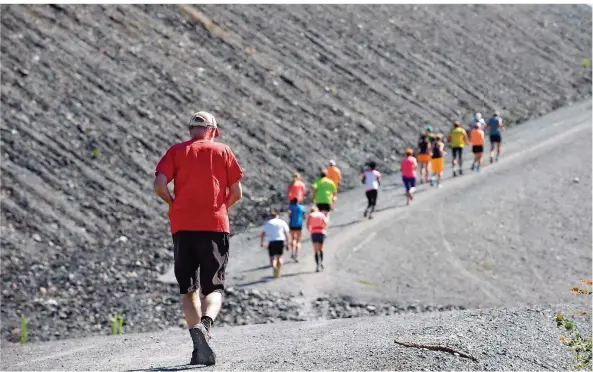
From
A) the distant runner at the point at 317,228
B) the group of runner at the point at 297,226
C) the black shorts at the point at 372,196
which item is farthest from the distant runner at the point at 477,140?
the distant runner at the point at 317,228

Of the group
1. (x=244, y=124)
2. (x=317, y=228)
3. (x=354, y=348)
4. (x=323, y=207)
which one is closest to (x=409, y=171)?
(x=323, y=207)

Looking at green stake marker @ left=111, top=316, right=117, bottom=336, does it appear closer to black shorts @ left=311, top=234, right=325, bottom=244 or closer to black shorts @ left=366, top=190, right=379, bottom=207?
black shorts @ left=311, top=234, right=325, bottom=244

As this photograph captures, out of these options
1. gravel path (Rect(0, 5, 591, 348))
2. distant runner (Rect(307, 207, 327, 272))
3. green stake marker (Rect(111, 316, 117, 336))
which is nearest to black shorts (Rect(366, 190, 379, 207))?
gravel path (Rect(0, 5, 591, 348))

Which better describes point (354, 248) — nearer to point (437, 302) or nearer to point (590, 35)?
point (437, 302)

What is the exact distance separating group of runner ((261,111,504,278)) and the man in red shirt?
A: 12384 mm

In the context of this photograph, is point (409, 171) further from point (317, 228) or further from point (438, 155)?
point (317, 228)

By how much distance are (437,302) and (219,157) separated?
13.1 metres

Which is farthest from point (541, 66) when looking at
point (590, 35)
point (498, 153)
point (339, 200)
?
point (339, 200)

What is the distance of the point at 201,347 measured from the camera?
900 cm

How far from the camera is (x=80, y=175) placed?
28453mm

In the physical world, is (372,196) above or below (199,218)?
below

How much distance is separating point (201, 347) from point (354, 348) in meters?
1.53

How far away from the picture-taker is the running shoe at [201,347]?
29.2 ft

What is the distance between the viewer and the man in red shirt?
895 cm
